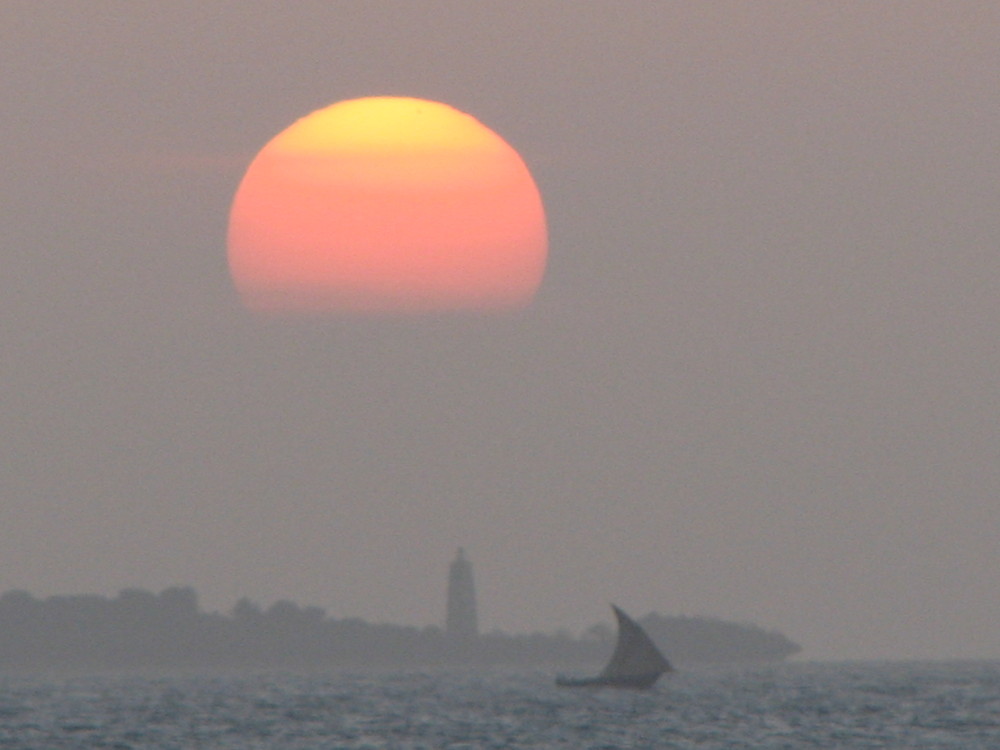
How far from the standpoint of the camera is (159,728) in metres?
138

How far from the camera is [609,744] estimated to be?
124 m

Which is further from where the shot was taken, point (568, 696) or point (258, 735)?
point (568, 696)

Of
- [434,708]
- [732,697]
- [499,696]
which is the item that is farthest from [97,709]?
[732,697]

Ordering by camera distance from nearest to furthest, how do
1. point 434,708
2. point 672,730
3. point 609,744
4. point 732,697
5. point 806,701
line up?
point 609,744
point 672,730
point 434,708
point 806,701
point 732,697

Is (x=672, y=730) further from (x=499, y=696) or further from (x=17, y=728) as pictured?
(x=499, y=696)

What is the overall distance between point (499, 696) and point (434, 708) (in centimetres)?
2927

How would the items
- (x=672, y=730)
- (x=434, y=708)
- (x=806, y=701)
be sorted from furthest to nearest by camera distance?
(x=806, y=701)
(x=434, y=708)
(x=672, y=730)

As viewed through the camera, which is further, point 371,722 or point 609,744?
point 371,722

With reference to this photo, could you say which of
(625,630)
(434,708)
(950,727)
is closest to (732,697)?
(625,630)

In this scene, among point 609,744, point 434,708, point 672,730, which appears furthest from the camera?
point 434,708

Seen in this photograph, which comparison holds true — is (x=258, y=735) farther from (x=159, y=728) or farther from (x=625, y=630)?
(x=625, y=630)

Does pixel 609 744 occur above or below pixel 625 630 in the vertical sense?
below

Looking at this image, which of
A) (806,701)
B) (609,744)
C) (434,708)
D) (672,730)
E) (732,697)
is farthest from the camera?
(732,697)

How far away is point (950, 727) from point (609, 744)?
26.5m
